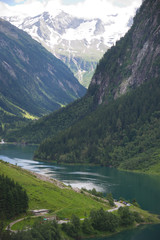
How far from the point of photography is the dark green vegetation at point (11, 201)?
14288cm

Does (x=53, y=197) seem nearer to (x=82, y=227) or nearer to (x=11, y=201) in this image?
(x=82, y=227)

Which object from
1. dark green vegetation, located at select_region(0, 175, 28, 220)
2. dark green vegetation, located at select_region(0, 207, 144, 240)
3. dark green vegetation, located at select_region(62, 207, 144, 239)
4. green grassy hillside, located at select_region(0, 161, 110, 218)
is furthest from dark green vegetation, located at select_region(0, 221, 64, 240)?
green grassy hillside, located at select_region(0, 161, 110, 218)

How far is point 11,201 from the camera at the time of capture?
144 meters

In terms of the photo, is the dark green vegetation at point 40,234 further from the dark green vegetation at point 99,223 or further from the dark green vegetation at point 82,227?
the dark green vegetation at point 99,223

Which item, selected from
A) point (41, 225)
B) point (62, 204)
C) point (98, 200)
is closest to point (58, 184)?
point (98, 200)

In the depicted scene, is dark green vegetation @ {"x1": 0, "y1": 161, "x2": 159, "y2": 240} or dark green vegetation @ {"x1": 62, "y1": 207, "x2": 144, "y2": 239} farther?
dark green vegetation @ {"x1": 62, "y1": 207, "x2": 144, "y2": 239}

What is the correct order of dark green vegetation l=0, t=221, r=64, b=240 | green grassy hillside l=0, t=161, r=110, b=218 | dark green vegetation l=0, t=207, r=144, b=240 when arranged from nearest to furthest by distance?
dark green vegetation l=0, t=221, r=64, b=240 < dark green vegetation l=0, t=207, r=144, b=240 < green grassy hillside l=0, t=161, r=110, b=218

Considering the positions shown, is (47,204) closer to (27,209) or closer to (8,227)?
(27,209)

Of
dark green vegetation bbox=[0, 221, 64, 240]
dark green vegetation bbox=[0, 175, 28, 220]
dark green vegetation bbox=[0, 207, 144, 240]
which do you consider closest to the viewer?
dark green vegetation bbox=[0, 221, 64, 240]

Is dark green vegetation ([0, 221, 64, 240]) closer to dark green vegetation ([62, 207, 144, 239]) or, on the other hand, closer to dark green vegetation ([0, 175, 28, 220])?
dark green vegetation ([62, 207, 144, 239])

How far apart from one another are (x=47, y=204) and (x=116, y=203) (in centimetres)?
4236

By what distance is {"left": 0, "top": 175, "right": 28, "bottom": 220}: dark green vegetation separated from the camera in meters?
143

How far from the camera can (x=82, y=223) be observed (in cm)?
14812

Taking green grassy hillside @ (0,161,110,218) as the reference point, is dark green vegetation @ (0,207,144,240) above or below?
below
